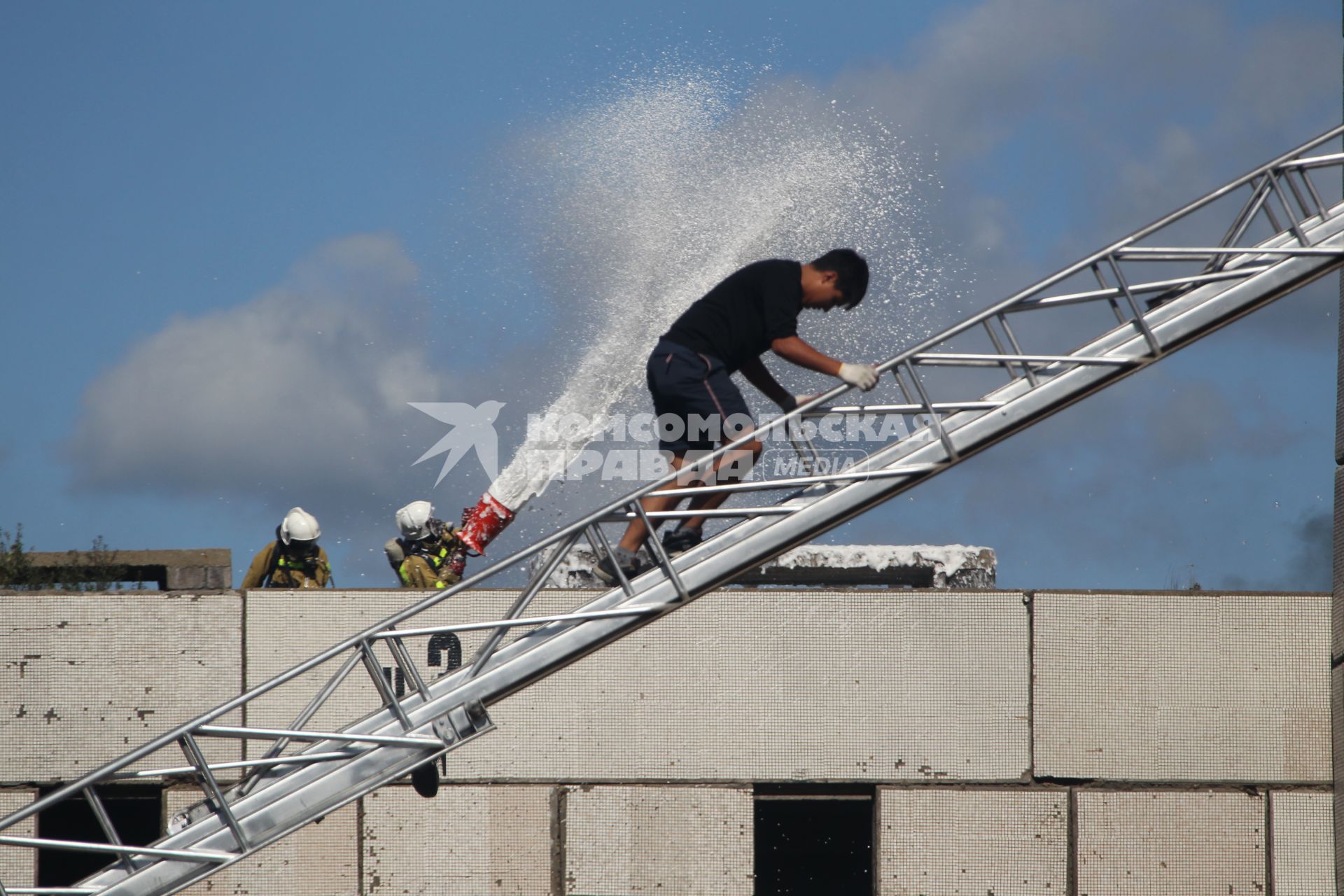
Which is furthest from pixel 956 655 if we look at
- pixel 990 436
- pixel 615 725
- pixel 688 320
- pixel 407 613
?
pixel 407 613

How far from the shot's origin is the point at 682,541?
328 inches

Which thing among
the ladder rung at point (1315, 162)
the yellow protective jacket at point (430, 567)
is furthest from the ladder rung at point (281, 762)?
the ladder rung at point (1315, 162)

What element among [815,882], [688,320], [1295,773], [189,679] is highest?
[688,320]

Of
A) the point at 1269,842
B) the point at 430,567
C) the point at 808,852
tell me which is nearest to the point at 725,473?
the point at 430,567

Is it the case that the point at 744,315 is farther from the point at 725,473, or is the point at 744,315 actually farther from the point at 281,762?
the point at 281,762

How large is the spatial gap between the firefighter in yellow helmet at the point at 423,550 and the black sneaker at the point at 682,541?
14.3 ft

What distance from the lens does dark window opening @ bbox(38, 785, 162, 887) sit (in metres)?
12.4

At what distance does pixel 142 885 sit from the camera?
26.8 ft

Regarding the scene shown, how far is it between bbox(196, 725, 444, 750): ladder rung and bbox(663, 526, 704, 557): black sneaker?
5.66ft

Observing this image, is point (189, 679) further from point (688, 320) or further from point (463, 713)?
point (688, 320)

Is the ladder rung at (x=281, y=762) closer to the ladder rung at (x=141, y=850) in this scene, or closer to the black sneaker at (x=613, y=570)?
the ladder rung at (x=141, y=850)

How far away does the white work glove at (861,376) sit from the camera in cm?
793

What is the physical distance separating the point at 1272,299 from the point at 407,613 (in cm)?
546

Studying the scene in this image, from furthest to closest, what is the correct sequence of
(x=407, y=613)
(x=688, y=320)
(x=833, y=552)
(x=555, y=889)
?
1. (x=833, y=552)
2. (x=555, y=889)
3. (x=688, y=320)
4. (x=407, y=613)
